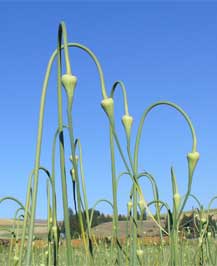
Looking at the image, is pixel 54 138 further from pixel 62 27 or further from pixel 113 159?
pixel 62 27

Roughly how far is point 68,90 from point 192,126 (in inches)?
17.2

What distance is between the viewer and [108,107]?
1.08 m

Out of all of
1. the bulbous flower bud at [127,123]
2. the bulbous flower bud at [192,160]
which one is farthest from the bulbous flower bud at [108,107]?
the bulbous flower bud at [192,160]

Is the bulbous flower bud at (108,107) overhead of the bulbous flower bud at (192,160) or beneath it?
overhead

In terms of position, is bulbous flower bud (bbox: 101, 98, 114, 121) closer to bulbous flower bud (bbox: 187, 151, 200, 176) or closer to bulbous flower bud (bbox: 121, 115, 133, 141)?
bulbous flower bud (bbox: 121, 115, 133, 141)

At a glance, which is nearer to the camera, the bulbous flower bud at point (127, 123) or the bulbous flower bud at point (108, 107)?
the bulbous flower bud at point (108, 107)

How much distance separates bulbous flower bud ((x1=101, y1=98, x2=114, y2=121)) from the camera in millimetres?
1080

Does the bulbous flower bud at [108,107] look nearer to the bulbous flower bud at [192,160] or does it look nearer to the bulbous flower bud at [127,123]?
the bulbous flower bud at [127,123]

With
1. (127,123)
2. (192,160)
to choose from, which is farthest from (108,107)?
(192,160)

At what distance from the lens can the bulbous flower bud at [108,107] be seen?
1080mm

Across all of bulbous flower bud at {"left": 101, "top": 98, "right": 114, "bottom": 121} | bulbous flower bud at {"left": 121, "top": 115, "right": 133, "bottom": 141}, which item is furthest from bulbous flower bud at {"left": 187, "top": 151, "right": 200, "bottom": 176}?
bulbous flower bud at {"left": 101, "top": 98, "right": 114, "bottom": 121}

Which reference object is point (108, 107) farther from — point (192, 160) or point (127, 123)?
point (192, 160)

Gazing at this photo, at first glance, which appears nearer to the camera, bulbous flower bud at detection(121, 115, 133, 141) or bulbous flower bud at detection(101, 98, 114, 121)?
bulbous flower bud at detection(101, 98, 114, 121)

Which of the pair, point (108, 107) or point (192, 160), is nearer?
point (108, 107)
